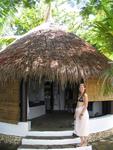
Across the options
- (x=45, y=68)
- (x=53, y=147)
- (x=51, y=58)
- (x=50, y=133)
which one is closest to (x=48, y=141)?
(x=53, y=147)

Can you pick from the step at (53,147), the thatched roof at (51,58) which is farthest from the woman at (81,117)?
the thatched roof at (51,58)

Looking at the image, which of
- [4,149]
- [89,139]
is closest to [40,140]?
[4,149]

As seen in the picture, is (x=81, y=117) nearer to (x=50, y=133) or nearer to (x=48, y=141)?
(x=48, y=141)

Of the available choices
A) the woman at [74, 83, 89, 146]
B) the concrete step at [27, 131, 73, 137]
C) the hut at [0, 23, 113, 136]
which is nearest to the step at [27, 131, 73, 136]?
the concrete step at [27, 131, 73, 137]

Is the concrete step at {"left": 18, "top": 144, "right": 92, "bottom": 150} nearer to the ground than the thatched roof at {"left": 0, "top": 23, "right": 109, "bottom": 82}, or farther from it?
nearer to the ground

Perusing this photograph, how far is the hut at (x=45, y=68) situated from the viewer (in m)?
10.2

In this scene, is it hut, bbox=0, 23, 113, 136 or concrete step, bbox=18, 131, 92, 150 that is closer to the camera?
concrete step, bbox=18, 131, 92, 150

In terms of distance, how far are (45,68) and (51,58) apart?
52 centimetres

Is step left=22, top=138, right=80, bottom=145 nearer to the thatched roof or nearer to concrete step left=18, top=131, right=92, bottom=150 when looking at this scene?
concrete step left=18, top=131, right=92, bottom=150

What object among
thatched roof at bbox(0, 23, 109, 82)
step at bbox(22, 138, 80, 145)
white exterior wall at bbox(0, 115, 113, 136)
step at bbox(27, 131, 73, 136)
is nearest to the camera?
step at bbox(22, 138, 80, 145)

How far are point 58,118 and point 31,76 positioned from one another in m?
2.81

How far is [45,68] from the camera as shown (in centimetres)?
1011

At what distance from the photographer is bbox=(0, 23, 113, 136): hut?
10211mm

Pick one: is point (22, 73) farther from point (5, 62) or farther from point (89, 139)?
point (89, 139)
